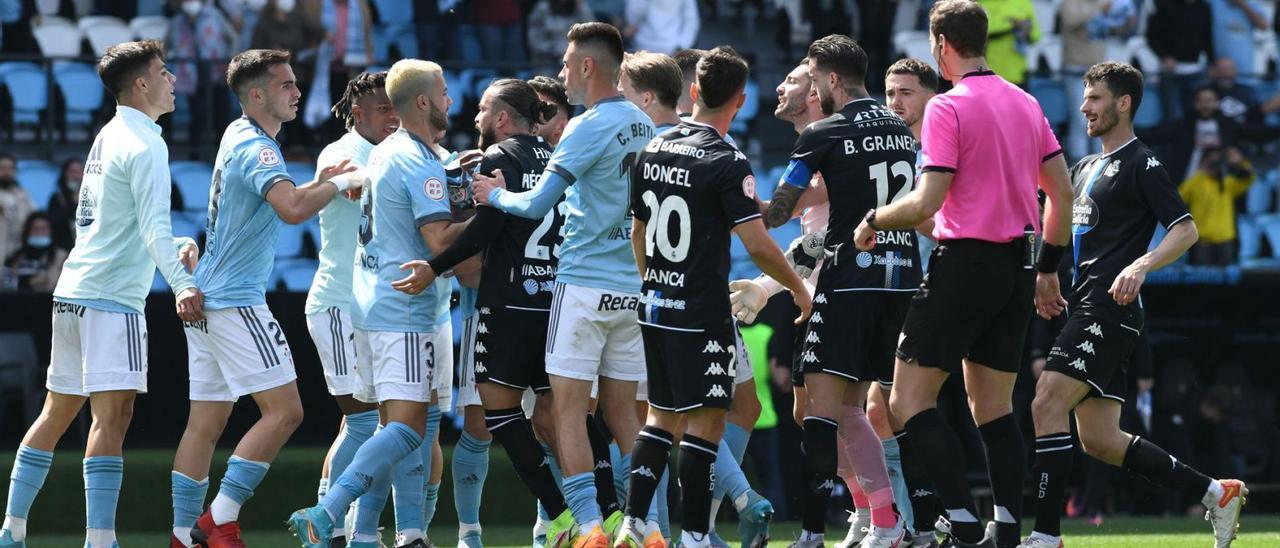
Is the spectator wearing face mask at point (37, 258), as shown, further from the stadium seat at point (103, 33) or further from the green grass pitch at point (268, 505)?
the stadium seat at point (103, 33)

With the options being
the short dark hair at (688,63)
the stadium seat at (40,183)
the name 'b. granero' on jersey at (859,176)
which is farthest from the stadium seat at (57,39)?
the name 'b. granero' on jersey at (859,176)

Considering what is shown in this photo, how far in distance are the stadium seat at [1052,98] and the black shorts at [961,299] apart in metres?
8.35

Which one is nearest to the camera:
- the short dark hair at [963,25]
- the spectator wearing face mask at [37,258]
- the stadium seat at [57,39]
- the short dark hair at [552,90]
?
the short dark hair at [963,25]

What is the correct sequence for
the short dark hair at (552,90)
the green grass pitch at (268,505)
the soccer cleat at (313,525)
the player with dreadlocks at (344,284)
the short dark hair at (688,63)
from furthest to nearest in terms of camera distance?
the green grass pitch at (268,505) → the short dark hair at (552,90) → the short dark hair at (688,63) → the player with dreadlocks at (344,284) → the soccer cleat at (313,525)

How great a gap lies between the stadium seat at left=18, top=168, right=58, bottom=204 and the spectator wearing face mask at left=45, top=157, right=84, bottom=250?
0.10 m

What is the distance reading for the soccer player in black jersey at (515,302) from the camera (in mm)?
7578

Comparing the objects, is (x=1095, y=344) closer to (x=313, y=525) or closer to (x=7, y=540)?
(x=313, y=525)

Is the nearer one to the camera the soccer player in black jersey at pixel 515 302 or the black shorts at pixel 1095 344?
the soccer player in black jersey at pixel 515 302

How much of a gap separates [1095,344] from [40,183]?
351 inches

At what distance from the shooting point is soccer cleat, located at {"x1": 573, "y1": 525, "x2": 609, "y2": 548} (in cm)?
714

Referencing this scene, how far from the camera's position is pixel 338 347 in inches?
331

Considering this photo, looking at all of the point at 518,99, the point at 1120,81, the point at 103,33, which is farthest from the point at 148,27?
the point at 1120,81

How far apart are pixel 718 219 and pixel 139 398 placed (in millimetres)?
6530

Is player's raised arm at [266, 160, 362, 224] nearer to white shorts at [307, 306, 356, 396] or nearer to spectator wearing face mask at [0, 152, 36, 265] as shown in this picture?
white shorts at [307, 306, 356, 396]
